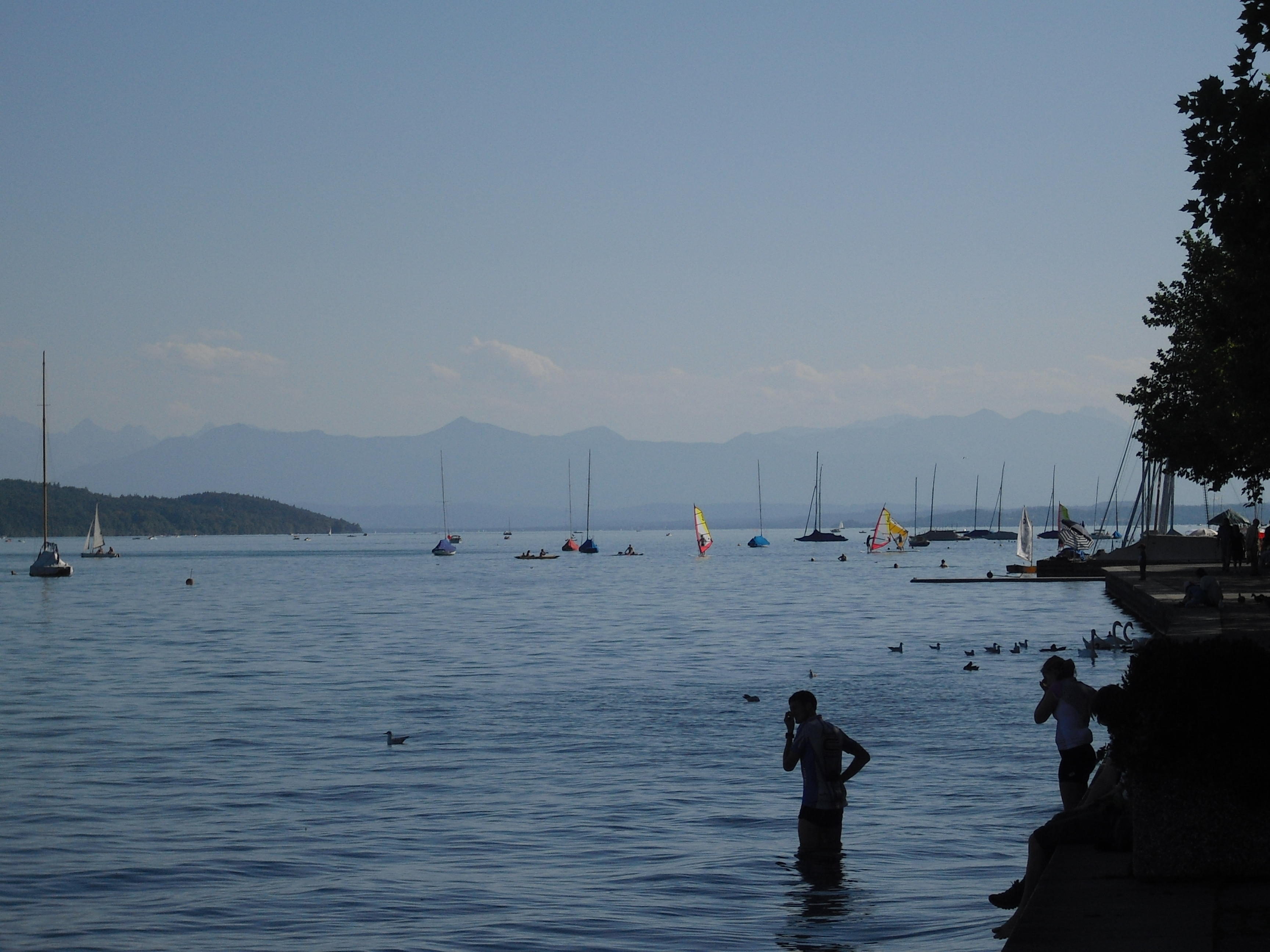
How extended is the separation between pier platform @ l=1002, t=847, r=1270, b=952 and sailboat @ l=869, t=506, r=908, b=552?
5805 inches

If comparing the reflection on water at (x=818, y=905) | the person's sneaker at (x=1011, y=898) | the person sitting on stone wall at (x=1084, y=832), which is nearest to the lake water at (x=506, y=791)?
the reflection on water at (x=818, y=905)

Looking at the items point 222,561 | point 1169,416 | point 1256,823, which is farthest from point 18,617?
point 222,561

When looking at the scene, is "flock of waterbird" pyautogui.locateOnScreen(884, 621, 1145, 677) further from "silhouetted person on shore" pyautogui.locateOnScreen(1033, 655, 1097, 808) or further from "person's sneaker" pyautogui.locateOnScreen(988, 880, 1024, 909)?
"person's sneaker" pyautogui.locateOnScreen(988, 880, 1024, 909)

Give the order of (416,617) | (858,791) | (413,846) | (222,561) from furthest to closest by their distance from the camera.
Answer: (222,561) → (416,617) → (858,791) → (413,846)

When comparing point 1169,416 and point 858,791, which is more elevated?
point 1169,416

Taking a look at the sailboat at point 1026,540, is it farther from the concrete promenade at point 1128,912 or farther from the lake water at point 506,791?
the concrete promenade at point 1128,912

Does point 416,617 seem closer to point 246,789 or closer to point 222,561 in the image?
point 246,789

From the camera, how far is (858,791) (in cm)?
1894

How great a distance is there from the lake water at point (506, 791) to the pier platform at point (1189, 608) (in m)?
2.22

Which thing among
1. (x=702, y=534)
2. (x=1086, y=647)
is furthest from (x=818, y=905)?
(x=702, y=534)

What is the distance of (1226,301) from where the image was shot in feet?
75.8

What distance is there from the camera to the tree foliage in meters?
13.3

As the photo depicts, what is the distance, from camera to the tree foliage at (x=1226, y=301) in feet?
43.8

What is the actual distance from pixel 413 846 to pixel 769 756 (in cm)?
772
